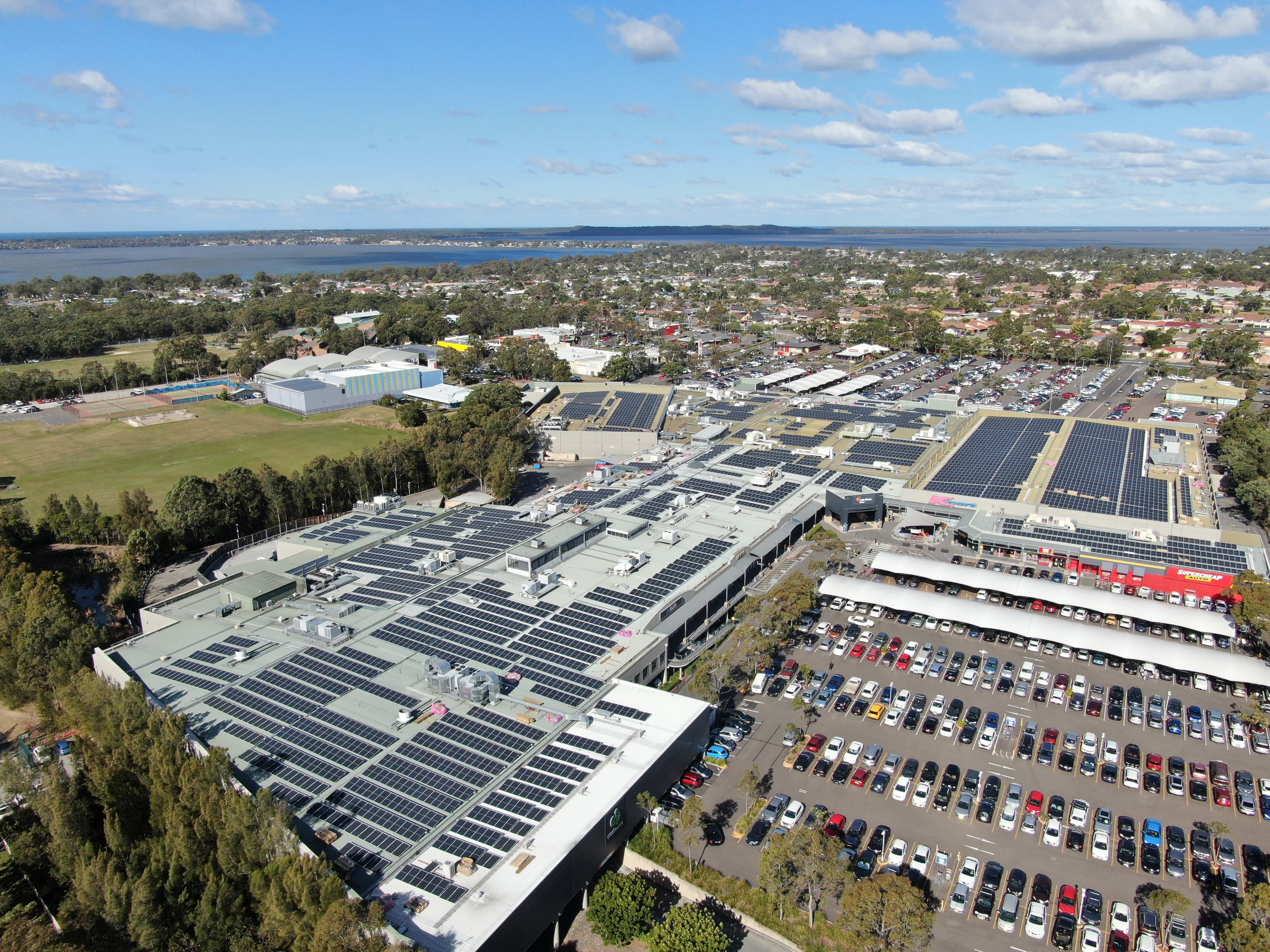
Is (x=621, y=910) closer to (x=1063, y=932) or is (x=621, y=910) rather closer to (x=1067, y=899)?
(x=1063, y=932)

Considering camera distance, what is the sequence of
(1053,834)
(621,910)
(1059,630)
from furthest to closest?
(1059,630)
(1053,834)
(621,910)

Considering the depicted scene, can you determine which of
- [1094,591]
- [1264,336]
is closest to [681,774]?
[1094,591]

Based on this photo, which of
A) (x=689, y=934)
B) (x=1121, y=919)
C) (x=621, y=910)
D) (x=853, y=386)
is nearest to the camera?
(x=689, y=934)

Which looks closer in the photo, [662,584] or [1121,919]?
[1121,919]

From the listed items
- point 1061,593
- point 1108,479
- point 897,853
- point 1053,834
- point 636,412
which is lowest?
point 897,853

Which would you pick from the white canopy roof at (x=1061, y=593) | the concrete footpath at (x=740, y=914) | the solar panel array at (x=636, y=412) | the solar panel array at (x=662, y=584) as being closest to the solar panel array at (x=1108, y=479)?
the white canopy roof at (x=1061, y=593)

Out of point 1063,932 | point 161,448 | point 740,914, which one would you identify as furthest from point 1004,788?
point 161,448

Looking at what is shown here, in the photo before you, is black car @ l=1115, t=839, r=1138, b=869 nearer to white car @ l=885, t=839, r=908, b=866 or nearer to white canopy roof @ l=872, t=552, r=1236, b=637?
white car @ l=885, t=839, r=908, b=866
